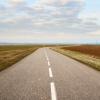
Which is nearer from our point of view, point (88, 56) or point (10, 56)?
point (88, 56)

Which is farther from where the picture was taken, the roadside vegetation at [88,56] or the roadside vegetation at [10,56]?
the roadside vegetation at [88,56]

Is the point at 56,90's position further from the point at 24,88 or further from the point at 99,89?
the point at 99,89

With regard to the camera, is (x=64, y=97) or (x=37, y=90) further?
(x=37, y=90)

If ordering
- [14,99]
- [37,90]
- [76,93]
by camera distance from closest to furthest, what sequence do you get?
[14,99]
[76,93]
[37,90]

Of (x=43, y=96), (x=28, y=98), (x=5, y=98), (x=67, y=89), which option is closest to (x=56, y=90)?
(x=67, y=89)

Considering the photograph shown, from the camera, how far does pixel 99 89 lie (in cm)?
702

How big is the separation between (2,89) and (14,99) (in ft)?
5.09

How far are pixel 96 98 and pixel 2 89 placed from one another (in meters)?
3.64

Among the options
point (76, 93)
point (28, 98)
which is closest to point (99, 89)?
point (76, 93)

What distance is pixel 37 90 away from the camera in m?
6.77

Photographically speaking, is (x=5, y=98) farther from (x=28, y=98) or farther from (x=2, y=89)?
(x=2, y=89)

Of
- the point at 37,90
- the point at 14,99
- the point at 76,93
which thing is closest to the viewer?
the point at 14,99

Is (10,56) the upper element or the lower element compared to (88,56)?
lower

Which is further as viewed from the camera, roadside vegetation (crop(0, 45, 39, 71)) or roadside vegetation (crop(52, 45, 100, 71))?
roadside vegetation (crop(52, 45, 100, 71))
